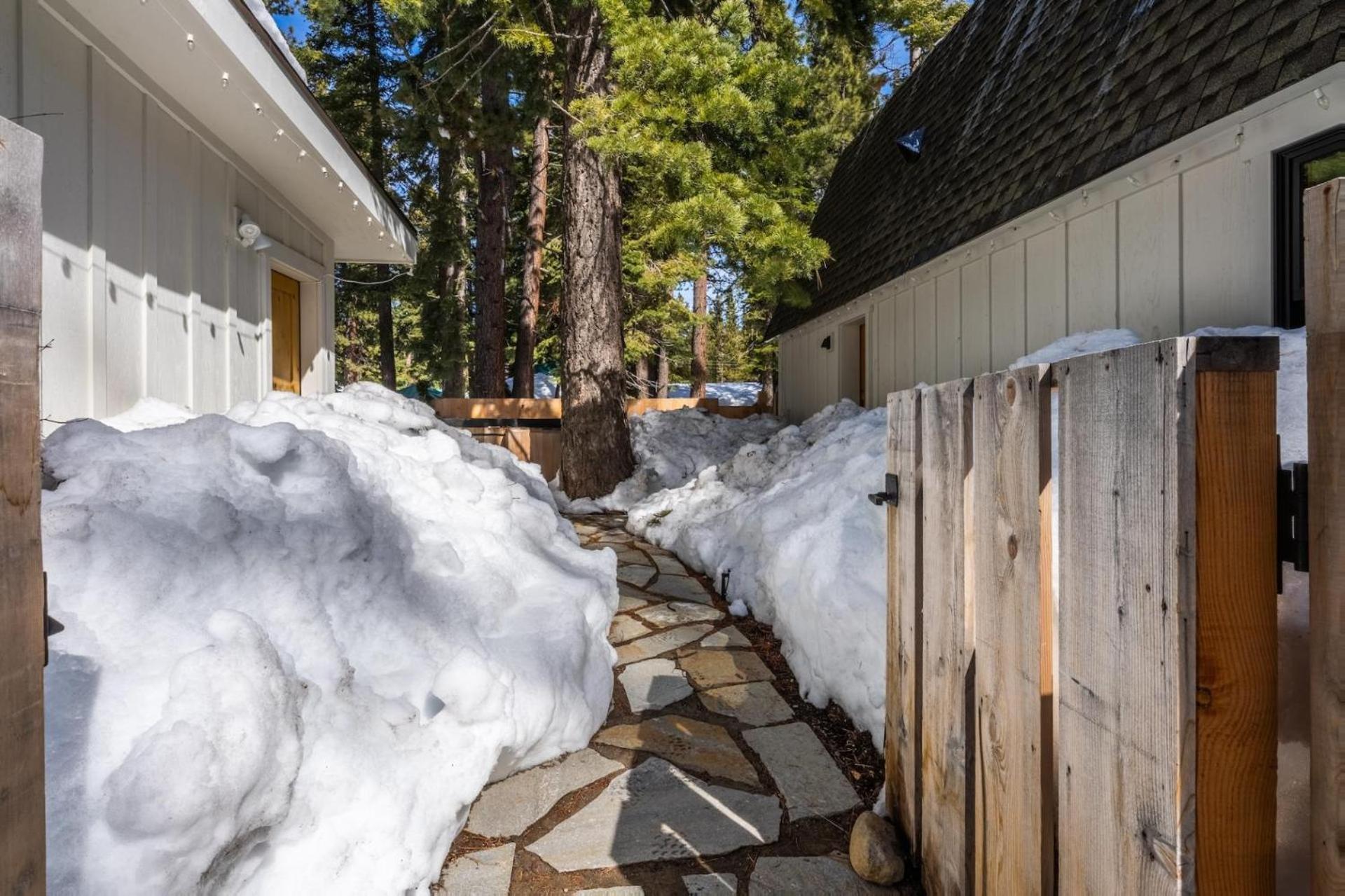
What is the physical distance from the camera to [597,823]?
2312 mm

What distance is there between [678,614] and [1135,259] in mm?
3890

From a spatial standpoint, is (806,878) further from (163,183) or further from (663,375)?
(663,375)

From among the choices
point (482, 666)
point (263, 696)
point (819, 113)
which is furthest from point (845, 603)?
point (819, 113)

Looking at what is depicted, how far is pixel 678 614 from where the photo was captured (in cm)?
455

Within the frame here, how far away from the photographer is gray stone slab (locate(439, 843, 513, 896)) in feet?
6.55

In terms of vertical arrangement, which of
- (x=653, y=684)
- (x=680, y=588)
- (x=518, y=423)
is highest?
(x=518, y=423)

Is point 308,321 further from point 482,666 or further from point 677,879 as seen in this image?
point 677,879

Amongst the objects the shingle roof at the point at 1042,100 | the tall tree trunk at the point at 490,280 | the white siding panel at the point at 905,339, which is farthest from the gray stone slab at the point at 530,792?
the tall tree trunk at the point at 490,280

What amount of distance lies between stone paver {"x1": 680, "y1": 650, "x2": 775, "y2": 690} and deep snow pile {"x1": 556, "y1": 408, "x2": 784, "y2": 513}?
15.5 feet

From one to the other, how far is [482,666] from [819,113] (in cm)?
1181

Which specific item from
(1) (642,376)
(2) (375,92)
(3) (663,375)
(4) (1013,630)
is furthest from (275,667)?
(3) (663,375)

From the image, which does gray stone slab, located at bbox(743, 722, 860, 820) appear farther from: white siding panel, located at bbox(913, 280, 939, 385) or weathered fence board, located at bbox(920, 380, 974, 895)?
white siding panel, located at bbox(913, 280, 939, 385)

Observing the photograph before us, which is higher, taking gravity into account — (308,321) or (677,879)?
(308,321)

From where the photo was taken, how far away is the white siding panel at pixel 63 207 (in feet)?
10.2
